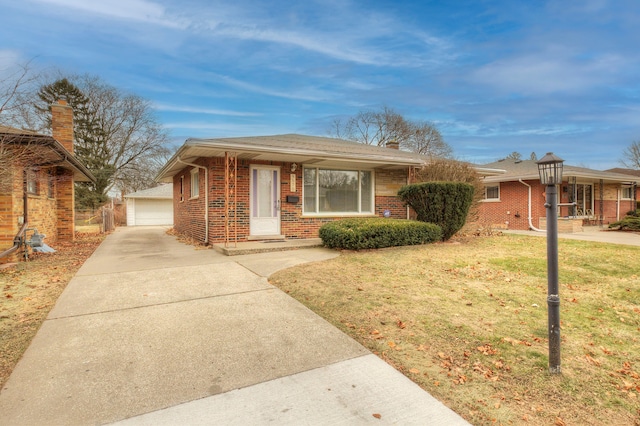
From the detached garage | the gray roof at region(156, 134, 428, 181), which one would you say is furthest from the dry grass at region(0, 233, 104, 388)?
the detached garage

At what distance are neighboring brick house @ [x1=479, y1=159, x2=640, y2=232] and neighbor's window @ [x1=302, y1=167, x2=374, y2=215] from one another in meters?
6.68

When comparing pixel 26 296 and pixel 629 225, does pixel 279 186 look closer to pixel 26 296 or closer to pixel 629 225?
pixel 26 296

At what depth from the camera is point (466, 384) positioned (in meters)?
2.50

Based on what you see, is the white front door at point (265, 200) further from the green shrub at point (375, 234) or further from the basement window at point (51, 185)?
the basement window at point (51, 185)

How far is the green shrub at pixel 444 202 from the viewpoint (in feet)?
31.3

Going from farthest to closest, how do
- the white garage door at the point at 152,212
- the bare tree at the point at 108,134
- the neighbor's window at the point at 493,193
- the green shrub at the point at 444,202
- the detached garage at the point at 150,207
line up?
the bare tree at the point at 108,134, the white garage door at the point at 152,212, the detached garage at the point at 150,207, the neighbor's window at the point at 493,193, the green shrub at the point at 444,202

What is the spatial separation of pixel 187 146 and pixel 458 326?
7.14 meters

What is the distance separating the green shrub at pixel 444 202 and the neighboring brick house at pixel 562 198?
5.88 metres

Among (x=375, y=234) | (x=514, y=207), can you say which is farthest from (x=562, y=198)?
(x=375, y=234)

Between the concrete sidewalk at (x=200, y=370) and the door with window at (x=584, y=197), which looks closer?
the concrete sidewalk at (x=200, y=370)

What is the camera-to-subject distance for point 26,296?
15.1 ft

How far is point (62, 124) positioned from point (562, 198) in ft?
76.4

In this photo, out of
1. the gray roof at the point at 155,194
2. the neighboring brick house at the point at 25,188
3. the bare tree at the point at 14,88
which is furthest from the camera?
the gray roof at the point at 155,194

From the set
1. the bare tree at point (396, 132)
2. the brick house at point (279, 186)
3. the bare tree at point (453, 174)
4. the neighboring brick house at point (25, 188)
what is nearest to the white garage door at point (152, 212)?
the neighboring brick house at point (25, 188)
